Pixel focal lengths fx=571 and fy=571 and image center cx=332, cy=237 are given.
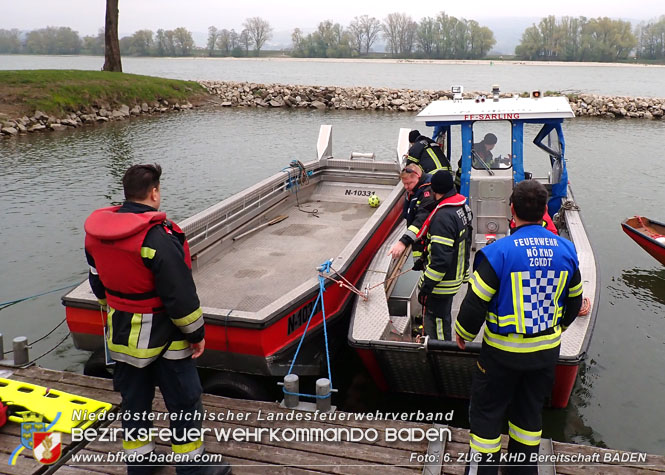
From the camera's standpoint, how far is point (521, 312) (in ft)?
9.78

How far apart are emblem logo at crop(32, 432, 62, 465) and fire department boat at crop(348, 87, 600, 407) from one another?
2194mm

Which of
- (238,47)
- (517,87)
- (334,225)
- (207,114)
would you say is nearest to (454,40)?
(238,47)

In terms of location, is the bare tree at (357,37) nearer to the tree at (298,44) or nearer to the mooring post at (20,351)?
the tree at (298,44)

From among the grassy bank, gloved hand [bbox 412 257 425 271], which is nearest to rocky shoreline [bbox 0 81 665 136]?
the grassy bank

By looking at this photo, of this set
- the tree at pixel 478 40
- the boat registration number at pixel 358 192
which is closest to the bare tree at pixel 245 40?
the tree at pixel 478 40

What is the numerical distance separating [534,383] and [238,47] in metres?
132

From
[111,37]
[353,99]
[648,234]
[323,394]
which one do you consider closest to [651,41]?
[353,99]

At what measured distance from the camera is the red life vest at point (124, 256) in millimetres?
2861

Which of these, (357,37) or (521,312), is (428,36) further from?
(521,312)

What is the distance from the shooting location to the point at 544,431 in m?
5.00

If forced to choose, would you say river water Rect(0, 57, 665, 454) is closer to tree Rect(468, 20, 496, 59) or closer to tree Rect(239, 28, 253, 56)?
tree Rect(468, 20, 496, 59)

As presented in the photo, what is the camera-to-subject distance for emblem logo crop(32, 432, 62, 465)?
3701mm

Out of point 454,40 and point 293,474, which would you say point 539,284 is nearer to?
point 293,474

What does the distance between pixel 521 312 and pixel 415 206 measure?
96.4 inches
